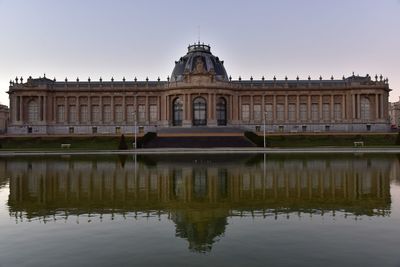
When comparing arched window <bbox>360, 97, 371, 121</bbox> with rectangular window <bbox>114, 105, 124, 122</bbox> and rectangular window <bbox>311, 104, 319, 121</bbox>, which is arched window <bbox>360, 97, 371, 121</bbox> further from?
rectangular window <bbox>114, 105, 124, 122</bbox>

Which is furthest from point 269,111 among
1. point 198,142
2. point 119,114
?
point 119,114

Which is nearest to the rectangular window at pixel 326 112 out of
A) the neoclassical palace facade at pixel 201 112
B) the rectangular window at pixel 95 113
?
the neoclassical palace facade at pixel 201 112

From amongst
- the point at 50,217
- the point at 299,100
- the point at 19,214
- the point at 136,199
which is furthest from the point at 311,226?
the point at 299,100

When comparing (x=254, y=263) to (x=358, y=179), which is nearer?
(x=254, y=263)

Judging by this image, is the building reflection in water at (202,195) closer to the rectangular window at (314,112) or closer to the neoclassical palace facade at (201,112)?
the neoclassical palace facade at (201,112)

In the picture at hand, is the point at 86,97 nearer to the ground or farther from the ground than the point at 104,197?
farther from the ground

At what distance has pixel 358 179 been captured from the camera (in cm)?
2320

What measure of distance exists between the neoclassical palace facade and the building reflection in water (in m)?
65.4

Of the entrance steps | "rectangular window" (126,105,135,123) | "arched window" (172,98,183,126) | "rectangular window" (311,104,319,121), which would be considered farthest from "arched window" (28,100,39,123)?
"rectangular window" (311,104,319,121)

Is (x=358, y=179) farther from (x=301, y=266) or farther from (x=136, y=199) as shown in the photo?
(x=301, y=266)

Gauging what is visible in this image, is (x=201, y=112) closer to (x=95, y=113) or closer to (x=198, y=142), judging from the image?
(x=198, y=142)

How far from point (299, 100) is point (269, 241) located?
288 ft

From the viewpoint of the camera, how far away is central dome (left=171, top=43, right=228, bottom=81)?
90006 millimetres

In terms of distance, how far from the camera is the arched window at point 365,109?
9331 cm
